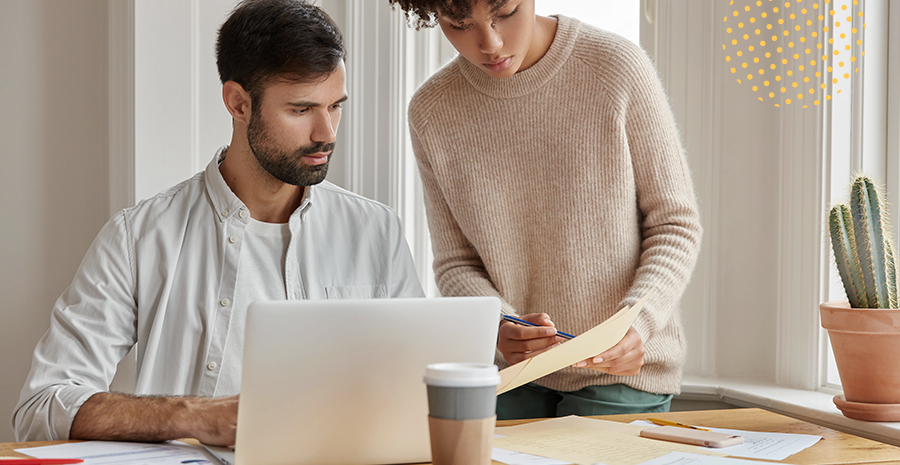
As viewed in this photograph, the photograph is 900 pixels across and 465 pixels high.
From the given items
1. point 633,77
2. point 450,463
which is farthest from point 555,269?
point 450,463

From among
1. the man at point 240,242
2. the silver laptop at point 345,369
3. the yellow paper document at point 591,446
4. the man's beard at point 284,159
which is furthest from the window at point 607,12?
the silver laptop at point 345,369

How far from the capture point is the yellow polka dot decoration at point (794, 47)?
5.74 ft

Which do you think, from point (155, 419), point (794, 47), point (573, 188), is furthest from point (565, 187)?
point (155, 419)

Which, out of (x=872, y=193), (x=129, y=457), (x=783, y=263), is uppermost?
(x=872, y=193)

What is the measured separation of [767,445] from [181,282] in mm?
1072

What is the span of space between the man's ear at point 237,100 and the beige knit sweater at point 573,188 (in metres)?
0.39

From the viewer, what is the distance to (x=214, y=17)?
2.01m

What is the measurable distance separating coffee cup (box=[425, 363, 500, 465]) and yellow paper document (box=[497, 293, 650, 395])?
16cm

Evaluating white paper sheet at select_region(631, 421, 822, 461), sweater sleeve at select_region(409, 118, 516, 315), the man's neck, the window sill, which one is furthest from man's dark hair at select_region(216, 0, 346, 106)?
the window sill

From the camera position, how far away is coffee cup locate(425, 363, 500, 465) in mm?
786

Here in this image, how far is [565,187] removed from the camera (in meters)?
1.54

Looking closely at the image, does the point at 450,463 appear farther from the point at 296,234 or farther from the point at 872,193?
the point at 872,193

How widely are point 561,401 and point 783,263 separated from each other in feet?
2.47

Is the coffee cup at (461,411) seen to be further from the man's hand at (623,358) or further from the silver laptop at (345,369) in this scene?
the man's hand at (623,358)
